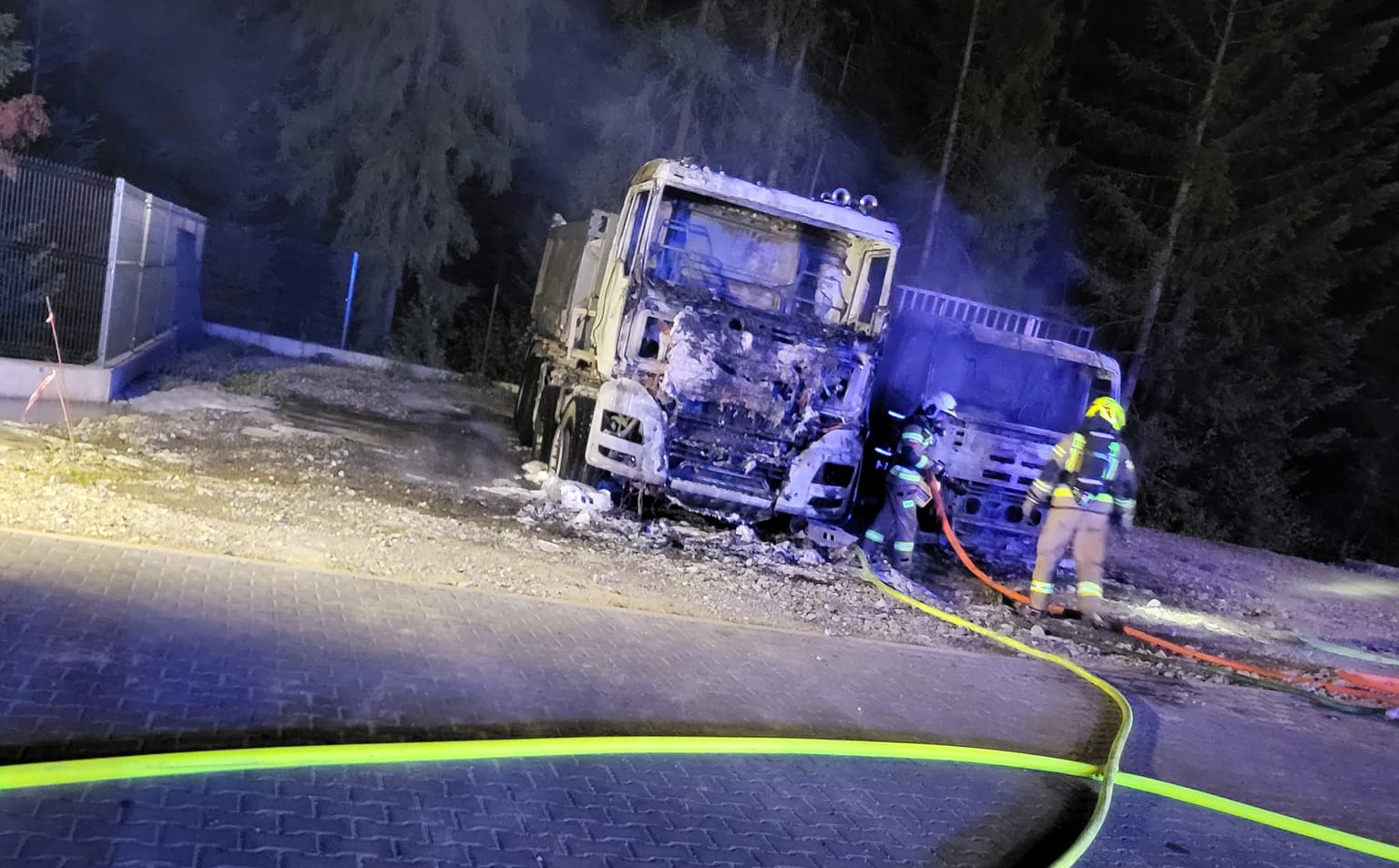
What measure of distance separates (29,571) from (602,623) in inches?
119

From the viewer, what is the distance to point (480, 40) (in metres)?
20.1

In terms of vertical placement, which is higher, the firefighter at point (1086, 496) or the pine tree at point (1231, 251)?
the pine tree at point (1231, 251)

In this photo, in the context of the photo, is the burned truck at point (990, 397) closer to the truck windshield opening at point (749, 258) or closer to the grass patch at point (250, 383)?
the truck windshield opening at point (749, 258)

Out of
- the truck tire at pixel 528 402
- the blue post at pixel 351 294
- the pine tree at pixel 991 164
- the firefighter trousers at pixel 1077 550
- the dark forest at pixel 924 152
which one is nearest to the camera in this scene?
the firefighter trousers at pixel 1077 550

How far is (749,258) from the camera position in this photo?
10.1 m

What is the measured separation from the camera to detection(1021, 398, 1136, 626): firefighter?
854cm

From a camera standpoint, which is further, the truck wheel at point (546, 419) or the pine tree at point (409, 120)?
the pine tree at point (409, 120)

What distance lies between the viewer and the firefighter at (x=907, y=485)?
9.40 meters

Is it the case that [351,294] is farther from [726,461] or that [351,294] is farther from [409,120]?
[726,461]

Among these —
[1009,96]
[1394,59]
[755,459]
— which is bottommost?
[755,459]

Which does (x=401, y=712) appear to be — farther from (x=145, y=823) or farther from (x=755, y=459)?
(x=755, y=459)

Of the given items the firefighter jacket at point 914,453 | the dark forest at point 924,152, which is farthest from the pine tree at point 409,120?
the firefighter jacket at point 914,453

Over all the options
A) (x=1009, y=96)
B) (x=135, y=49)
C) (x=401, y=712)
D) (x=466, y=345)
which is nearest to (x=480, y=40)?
(x=466, y=345)

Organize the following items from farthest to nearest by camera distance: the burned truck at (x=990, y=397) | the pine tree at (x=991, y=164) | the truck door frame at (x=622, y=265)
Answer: the pine tree at (x=991, y=164)
the burned truck at (x=990, y=397)
the truck door frame at (x=622, y=265)
